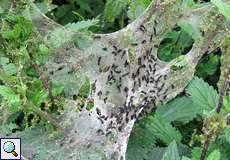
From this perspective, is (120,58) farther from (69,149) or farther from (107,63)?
(69,149)

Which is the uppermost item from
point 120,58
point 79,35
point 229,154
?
point 79,35

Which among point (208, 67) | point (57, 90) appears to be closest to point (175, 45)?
point (208, 67)

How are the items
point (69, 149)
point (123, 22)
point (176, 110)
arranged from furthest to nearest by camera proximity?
1. point (123, 22)
2. point (176, 110)
3. point (69, 149)

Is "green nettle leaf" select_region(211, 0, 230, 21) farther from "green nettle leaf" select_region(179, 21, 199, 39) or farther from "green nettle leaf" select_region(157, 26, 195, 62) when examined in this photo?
"green nettle leaf" select_region(157, 26, 195, 62)

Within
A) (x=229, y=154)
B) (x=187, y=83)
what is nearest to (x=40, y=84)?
(x=187, y=83)

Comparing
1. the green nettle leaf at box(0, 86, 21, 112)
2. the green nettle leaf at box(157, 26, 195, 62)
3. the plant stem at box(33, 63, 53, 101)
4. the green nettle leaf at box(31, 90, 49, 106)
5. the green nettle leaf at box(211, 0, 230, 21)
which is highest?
the green nettle leaf at box(157, 26, 195, 62)

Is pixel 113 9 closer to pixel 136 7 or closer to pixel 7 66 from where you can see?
pixel 136 7

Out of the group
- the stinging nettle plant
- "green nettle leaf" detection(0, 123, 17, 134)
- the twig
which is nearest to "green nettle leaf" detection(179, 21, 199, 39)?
the stinging nettle plant

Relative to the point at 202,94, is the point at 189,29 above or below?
above
